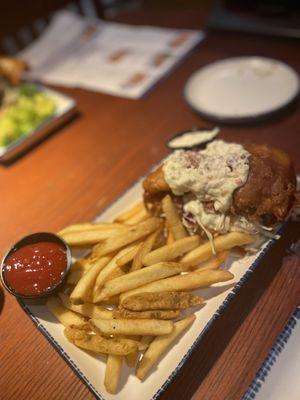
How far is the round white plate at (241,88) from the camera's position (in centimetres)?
286

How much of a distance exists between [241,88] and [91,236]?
68.7 inches

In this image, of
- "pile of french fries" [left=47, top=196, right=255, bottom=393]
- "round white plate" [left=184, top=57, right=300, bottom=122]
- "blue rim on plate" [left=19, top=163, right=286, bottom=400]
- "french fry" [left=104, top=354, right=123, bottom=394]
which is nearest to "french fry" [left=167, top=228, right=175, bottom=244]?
"pile of french fries" [left=47, top=196, right=255, bottom=393]

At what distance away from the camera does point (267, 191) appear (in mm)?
1920

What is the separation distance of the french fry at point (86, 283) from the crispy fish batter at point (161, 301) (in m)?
0.17

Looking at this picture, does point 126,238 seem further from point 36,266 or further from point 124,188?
point 124,188

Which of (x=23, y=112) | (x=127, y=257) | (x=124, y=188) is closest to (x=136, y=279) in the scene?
(x=127, y=257)

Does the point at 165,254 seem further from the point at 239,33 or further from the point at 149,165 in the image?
the point at 239,33

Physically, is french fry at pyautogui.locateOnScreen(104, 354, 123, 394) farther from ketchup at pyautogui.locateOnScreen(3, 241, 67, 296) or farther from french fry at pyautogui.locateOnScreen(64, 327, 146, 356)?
ketchup at pyautogui.locateOnScreen(3, 241, 67, 296)

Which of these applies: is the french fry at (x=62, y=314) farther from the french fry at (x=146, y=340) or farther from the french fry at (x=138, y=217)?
the french fry at (x=138, y=217)

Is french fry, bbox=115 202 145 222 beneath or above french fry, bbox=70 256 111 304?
beneath

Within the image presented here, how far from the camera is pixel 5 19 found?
4.73 meters

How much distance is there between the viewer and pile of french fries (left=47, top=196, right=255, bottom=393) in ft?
5.42

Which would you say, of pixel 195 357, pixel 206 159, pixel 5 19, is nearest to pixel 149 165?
pixel 206 159

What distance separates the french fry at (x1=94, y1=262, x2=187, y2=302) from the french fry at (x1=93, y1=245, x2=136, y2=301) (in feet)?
0.10
